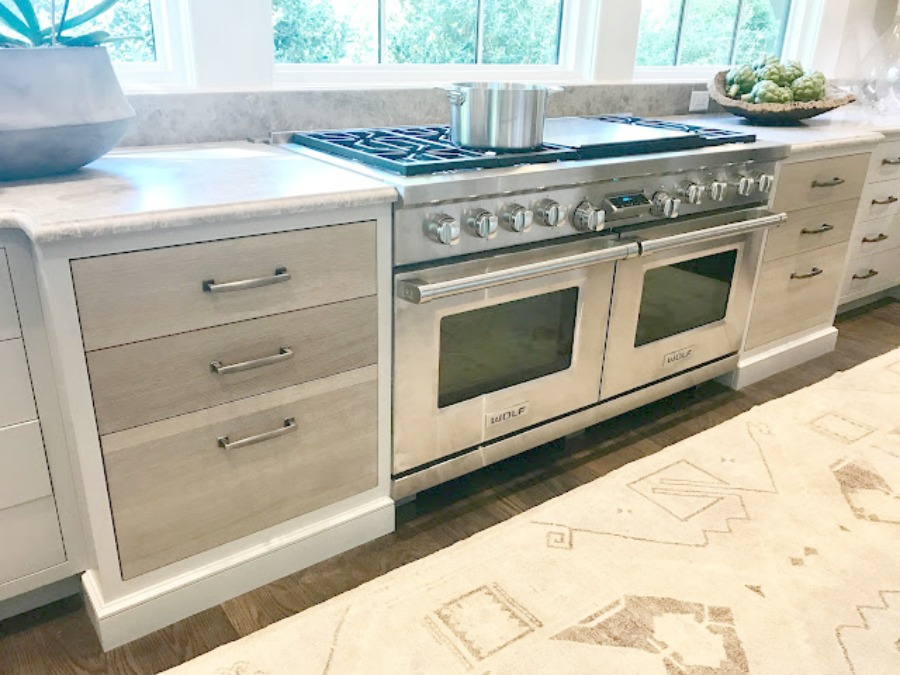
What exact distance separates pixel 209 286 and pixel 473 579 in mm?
847

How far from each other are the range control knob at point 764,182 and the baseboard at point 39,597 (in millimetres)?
2072

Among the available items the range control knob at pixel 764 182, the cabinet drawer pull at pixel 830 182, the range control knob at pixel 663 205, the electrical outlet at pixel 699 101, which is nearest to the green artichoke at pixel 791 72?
the electrical outlet at pixel 699 101

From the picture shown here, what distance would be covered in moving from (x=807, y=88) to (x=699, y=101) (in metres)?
0.40

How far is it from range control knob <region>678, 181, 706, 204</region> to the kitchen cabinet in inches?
41.2

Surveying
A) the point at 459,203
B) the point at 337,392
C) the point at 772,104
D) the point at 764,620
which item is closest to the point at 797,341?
the point at 772,104

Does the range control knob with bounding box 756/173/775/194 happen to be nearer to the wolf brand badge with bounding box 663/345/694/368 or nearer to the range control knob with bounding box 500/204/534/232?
the wolf brand badge with bounding box 663/345/694/368

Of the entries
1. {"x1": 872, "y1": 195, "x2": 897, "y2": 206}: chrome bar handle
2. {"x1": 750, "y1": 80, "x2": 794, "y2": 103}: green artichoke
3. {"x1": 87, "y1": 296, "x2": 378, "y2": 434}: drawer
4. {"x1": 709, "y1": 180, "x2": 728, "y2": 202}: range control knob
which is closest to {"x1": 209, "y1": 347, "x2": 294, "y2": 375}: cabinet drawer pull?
{"x1": 87, "y1": 296, "x2": 378, "y2": 434}: drawer

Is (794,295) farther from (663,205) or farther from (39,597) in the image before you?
(39,597)

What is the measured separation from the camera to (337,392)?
157 cm

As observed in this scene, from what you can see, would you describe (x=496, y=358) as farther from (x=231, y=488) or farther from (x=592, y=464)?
(x=231, y=488)

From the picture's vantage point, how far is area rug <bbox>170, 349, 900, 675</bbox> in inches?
55.9

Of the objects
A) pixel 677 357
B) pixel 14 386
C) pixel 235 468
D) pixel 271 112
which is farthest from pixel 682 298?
pixel 14 386

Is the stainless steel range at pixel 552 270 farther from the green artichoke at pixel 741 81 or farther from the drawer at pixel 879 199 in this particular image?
the drawer at pixel 879 199

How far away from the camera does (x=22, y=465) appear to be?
1.33 m
